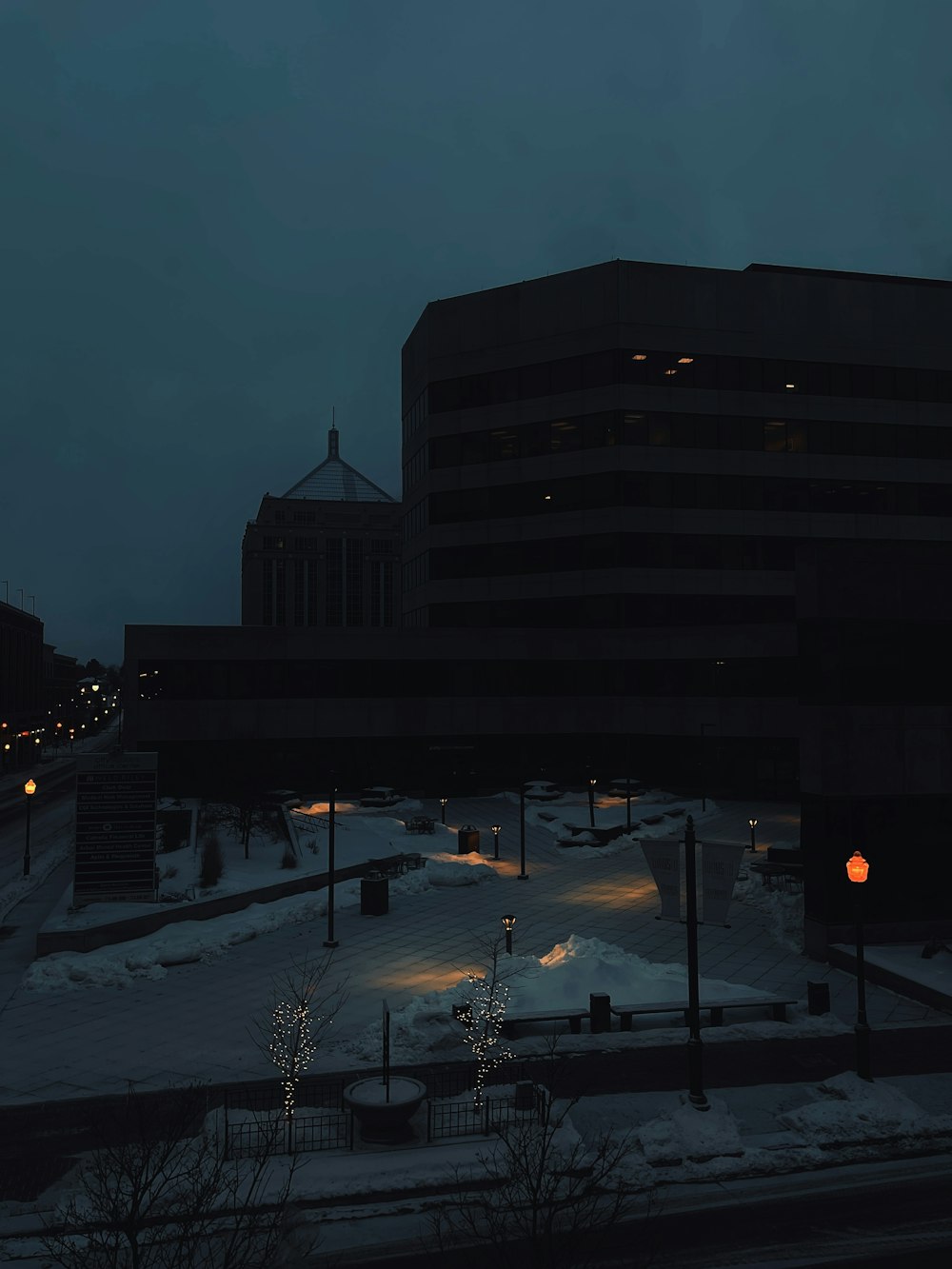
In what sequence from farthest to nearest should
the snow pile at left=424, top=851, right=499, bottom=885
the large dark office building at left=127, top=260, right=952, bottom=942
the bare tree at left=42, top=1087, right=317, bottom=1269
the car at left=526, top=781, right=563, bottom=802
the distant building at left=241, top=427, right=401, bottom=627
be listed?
the distant building at left=241, top=427, right=401, bottom=627, the large dark office building at left=127, top=260, right=952, bottom=942, the car at left=526, top=781, right=563, bottom=802, the snow pile at left=424, top=851, right=499, bottom=885, the bare tree at left=42, top=1087, right=317, bottom=1269

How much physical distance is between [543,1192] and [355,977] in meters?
11.5

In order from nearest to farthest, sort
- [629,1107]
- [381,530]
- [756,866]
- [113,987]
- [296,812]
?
[629,1107]
[113,987]
[756,866]
[296,812]
[381,530]

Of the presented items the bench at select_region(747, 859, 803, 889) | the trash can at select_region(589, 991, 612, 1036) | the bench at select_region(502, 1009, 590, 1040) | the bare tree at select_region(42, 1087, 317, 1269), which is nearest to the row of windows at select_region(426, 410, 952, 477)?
the bench at select_region(747, 859, 803, 889)

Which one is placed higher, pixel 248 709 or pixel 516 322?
pixel 516 322

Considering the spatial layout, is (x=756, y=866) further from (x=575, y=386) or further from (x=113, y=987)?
(x=575, y=386)

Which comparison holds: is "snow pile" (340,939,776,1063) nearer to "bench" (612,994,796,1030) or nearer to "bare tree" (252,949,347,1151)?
"bench" (612,994,796,1030)

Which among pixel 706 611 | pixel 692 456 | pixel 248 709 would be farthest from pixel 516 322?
pixel 248 709

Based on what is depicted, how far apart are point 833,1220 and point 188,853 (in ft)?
Result: 98.5

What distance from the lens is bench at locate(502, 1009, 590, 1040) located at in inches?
763

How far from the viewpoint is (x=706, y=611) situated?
62.4 meters

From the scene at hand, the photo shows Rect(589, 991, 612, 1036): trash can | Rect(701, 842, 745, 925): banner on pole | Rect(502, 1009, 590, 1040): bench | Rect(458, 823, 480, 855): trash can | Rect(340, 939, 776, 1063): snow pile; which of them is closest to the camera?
Rect(340, 939, 776, 1063): snow pile

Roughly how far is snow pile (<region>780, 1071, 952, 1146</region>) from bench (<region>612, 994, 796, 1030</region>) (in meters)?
4.02

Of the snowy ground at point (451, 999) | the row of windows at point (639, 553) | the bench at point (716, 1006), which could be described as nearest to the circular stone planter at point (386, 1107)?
the snowy ground at point (451, 999)

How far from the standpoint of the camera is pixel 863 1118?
1516 centimetres
